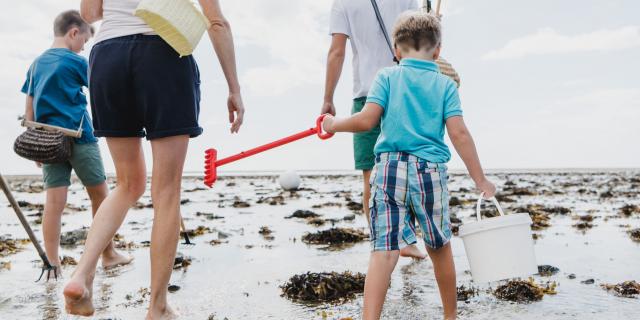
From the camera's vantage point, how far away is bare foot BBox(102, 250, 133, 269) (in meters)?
5.18

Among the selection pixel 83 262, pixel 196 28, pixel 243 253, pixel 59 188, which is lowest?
pixel 243 253

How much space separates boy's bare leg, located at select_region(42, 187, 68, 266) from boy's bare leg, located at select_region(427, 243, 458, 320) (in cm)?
361

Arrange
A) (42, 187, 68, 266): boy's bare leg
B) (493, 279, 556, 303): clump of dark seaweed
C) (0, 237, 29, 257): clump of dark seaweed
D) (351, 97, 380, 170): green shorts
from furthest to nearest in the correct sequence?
(0, 237, 29, 257): clump of dark seaweed, (42, 187, 68, 266): boy's bare leg, (351, 97, 380, 170): green shorts, (493, 279, 556, 303): clump of dark seaweed

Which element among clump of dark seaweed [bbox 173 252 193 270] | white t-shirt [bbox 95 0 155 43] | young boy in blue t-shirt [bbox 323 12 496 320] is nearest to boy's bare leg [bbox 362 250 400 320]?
young boy in blue t-shirt [bbox 323 12 496 320]

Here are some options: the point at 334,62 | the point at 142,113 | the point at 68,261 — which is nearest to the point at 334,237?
the point at 334,62

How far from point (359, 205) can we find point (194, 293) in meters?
7.57

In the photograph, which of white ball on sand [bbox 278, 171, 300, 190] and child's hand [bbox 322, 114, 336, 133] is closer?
child's hand [bbox 322, 114, 336, 133]

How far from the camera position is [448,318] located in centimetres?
304

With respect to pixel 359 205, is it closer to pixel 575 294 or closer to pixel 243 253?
pixel 243 253

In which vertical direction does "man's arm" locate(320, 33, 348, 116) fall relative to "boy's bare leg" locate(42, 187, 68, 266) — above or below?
above

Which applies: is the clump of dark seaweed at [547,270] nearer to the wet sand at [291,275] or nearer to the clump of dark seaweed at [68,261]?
the wet sand at [291,275]

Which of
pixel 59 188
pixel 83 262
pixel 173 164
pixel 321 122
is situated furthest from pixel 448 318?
pixel 59 188

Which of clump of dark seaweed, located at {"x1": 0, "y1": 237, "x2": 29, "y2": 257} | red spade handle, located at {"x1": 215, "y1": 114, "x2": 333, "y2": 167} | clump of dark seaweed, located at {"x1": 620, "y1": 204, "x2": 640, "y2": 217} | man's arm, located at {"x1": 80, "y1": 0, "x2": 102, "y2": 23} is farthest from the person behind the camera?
clump of dark seaweed, located at {"x1": 620, "y1": 204, "x2": 640, "y2": 217}

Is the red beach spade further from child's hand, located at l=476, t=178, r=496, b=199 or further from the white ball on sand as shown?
the white ball on sand
